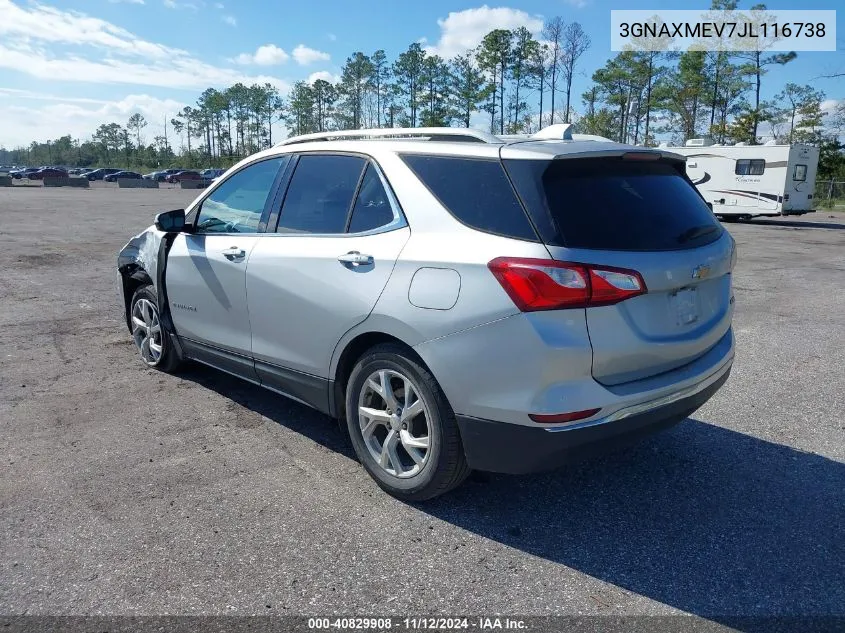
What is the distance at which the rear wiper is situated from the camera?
3271 millimetres

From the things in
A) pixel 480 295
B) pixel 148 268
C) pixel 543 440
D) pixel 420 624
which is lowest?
pixel 420 624

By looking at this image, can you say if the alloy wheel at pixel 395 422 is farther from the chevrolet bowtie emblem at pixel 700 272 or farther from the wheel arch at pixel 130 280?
the wheel arch at pixel 130 280

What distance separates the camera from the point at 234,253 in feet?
14.0

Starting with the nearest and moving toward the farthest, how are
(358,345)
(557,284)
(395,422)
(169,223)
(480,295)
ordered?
(557,284)
(480,295)
(395,422)
(358,345)
(169,223)

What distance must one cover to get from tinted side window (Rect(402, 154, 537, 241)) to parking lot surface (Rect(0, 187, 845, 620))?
4.71 ft

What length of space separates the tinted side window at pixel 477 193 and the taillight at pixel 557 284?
16 cm

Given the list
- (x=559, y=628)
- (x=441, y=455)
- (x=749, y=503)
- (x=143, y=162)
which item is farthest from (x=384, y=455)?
(x=143, y=162)

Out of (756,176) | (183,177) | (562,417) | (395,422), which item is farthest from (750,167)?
(183,177)

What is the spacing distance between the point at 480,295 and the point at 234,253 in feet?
6.53

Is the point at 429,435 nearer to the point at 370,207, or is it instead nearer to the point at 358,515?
the point at 358,515

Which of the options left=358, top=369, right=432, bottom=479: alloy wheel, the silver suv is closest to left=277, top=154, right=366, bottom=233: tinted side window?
the silver suv

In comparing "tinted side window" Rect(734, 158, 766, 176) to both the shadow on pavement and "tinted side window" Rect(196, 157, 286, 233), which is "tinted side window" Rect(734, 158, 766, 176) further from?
"tinted side window" Rect(196, 157, 286, 233)

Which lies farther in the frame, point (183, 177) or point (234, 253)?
point (183, 177)

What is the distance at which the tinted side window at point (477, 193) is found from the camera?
297 cm
